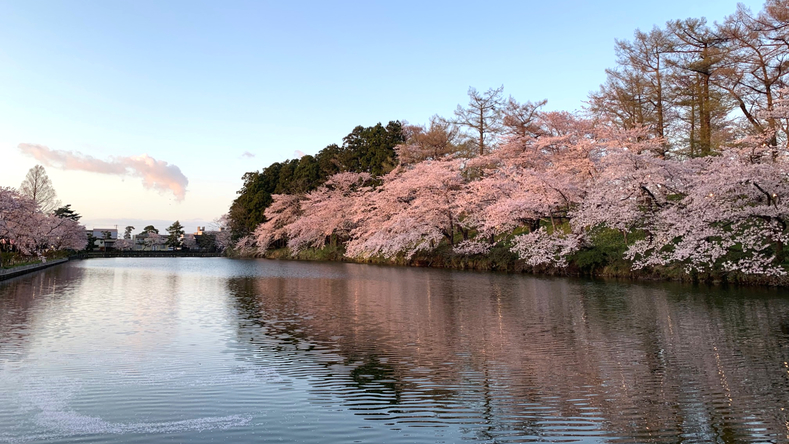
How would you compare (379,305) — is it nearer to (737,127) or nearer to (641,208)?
(641,208)

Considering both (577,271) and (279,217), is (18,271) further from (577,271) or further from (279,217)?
(279,217)

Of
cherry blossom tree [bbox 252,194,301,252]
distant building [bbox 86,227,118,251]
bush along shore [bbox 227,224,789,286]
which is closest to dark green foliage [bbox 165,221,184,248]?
distant building [bbox 86,227,118,251]

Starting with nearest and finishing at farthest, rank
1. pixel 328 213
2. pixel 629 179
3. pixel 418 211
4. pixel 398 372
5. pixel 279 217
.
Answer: pixel 398 372 < pixel 629 179 < pixel 418 211 < pixel 328 213 < pixel 279 217

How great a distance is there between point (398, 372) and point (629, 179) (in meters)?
20.8

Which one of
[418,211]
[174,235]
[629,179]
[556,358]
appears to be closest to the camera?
[556,358]

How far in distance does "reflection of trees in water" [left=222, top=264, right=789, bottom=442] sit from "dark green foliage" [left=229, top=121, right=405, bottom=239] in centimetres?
3604

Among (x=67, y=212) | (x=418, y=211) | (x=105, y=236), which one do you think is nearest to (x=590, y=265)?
(x=418, y=211)

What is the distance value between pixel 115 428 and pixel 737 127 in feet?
115

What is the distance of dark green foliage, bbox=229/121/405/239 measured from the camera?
184 ft

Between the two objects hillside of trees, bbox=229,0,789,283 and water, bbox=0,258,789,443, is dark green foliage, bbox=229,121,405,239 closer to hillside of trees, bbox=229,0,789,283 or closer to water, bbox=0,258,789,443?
hillside of trees, bbox=229,0,789,283

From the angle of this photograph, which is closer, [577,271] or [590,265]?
[590,265]

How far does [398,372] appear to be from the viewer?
8367 millimetres

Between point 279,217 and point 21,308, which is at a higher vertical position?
point 279,217

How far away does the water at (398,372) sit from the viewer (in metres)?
5.80
